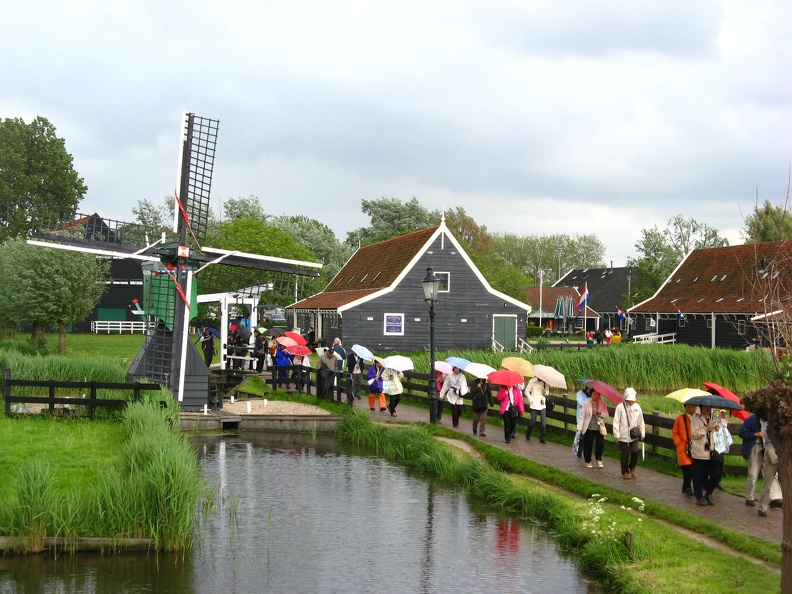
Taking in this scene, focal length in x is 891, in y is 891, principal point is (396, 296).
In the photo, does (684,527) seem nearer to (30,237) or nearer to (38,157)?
(30,237)

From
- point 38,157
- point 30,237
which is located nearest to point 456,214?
point 38,157

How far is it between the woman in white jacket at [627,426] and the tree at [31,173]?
205 ft

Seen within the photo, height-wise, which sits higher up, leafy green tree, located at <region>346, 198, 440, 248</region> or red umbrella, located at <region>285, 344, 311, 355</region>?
leafy green tree, located at <region>346, 198, 440, 248</region>

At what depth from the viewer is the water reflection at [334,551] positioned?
10523 mm

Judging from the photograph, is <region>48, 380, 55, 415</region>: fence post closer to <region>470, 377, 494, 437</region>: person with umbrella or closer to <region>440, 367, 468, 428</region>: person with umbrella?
<region>440, 367, 468, 428</region>: person with umbrella

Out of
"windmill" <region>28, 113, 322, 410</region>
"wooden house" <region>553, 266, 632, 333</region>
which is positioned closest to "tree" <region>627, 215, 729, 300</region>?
"wooden house" <region>553, 266, 632, 333</region>

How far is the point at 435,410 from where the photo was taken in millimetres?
20922

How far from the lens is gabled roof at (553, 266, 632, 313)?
272 ft

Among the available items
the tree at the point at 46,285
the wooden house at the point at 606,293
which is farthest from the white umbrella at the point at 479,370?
the wooden house at the point at 606,293

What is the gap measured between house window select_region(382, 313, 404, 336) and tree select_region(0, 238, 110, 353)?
45.8ft

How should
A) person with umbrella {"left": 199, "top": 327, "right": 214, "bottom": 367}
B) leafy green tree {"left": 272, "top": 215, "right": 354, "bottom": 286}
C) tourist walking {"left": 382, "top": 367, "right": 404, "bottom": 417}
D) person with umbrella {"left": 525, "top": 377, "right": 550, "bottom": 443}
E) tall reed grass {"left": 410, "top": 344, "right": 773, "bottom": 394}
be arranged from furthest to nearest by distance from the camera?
leafy green tree {"left": 272, "top": 215, "right": 354, "bottom": 286} → person with umbrella {"left": 199, "top": 327, "right": 214, "bottom": 367} → tall reed grass {"left": 410, "top": 344, "right": 773, "bottom": 394} → tourist walking {"left": 382, "top": 367, "right": 404, "bottom": 417} → person with umbrella {"left": 525, "top": 377, "right": 550, "bottom": 443}

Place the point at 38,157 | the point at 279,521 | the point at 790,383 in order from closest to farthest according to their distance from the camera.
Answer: the point at 790,383, the point at 279,521, the point at 38,157

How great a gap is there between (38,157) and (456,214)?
3682 cm

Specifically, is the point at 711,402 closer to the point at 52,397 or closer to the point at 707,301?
the point at 52,397
